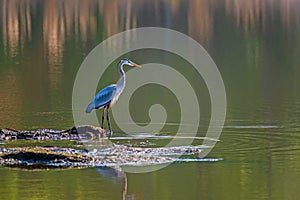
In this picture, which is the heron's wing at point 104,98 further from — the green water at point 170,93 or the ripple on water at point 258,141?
the ripple on water at point 258,141

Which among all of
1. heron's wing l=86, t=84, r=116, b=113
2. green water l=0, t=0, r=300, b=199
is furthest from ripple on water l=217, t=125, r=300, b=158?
heron's wing l=86, t=84, r=116, b=113

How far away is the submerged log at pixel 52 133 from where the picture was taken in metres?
17.4

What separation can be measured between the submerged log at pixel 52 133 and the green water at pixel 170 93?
0.97 meters

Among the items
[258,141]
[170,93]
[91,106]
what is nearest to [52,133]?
[91,106]

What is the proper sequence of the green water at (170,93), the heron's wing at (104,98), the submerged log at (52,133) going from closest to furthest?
the green water at (170,93) → the submerged log at (52,133) → the heron's wing at (104,98)

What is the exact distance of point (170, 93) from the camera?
25.1 m

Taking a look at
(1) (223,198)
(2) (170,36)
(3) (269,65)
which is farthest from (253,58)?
(1) (223,198)

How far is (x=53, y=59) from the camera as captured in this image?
34250mm

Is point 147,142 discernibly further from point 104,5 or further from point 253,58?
point 104,5

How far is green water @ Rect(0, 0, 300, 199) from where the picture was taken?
13.4 meters

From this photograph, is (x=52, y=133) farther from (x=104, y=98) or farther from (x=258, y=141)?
(x=258, y=141)

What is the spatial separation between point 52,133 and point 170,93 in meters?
7.56

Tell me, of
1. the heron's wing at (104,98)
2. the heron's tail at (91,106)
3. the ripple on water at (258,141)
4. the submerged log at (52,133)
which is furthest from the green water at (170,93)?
the submerged log at (52,133)

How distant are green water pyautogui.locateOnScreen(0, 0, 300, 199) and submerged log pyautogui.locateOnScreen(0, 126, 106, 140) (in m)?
0.97
